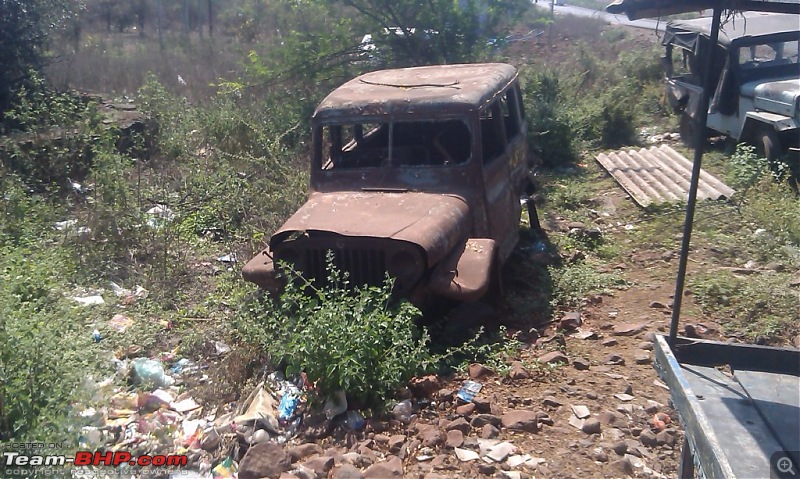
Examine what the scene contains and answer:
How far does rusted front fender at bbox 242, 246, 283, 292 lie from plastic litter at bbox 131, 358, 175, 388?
2.62ft

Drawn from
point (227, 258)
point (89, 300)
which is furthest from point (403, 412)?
point (227, 258)

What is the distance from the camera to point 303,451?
11.7ft

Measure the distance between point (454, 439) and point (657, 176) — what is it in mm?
6137

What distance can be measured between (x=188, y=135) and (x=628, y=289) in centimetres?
628

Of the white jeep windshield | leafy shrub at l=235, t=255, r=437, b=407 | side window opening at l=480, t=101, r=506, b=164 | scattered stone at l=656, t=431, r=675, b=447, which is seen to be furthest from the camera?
the white jeep windshield

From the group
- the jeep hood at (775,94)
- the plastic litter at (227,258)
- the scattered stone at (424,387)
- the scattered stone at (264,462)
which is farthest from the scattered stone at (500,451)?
the jeep hood at (775,94)

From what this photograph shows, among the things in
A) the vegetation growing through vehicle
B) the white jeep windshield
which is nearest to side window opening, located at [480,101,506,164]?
the vegetation growing through vehicle

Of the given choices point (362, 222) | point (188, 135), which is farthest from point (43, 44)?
point (362, 222)

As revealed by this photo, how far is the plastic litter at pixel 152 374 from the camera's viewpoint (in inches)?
172

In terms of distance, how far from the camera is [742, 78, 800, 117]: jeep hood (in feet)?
26.2

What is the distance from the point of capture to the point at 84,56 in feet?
50.0

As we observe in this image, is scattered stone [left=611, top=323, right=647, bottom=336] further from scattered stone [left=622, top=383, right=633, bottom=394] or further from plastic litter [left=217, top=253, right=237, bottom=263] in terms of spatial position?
plastic litter [left=217, top=253, right=237, bottom=263]

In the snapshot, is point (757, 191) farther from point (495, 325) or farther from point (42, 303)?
point (42, 303)
